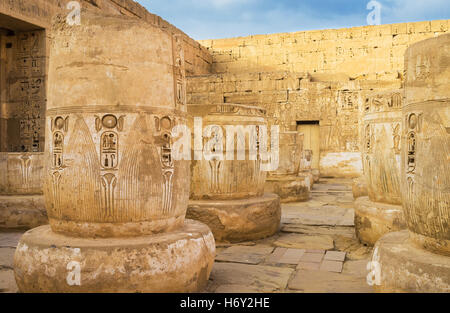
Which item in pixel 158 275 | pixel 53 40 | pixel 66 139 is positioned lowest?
pixel 158 275

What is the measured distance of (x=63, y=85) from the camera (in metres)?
2.77

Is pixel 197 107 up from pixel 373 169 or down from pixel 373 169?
up

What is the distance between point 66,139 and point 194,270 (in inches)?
47.4

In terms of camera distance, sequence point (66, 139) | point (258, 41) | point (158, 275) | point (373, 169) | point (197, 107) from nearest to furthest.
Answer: point (158, 275) < point (66, 139) < point (373, 169) < point (197, 107) < point (258, 41)

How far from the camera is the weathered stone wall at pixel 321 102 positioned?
Answer: 45.8 feet

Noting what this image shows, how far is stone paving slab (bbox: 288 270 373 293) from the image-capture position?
9.76ft

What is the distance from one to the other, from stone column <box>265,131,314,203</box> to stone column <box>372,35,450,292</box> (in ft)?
18.0

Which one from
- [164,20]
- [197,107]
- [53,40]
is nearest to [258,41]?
[164,20]

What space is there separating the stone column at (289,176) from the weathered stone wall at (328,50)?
766 cm

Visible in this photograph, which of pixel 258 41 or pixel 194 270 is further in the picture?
pixel 258 41

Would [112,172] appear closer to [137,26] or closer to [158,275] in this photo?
[158,275]

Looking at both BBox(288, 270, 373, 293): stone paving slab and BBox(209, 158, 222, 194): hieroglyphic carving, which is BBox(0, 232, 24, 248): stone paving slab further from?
BBox(288, 270, 373, 293): stone paving slab

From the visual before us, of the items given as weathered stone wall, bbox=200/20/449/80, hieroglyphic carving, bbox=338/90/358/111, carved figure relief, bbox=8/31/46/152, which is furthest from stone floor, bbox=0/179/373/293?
weathered stone wall, bbox=200/20/449/80

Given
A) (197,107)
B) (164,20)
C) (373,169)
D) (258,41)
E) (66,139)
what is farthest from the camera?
(258,41)
